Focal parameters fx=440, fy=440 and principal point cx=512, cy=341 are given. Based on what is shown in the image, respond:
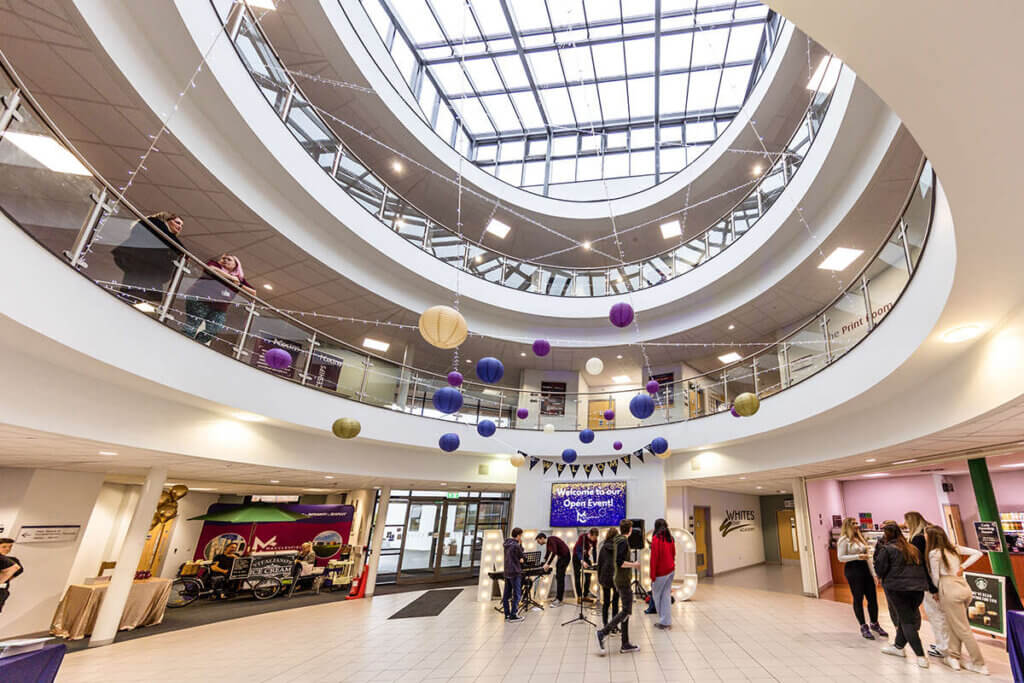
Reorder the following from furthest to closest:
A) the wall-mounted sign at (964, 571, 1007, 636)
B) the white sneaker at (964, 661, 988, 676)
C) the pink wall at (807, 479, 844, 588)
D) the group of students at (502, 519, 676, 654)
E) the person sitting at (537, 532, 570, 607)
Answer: the pink wall at (807, 479, 844, 588)
the person sitting at (537, 532, 570, 607)
the group of students at (502, 519, 676, 654)
the wall-mounted sign at (964, 571, 1007, 636)
the white sneaker at (964, 661, 988, 676)

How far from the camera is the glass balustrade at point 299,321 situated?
3.25 meters

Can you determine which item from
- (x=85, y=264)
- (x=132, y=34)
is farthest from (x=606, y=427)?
(x=132, y=34)

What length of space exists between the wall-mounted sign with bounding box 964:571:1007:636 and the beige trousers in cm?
87

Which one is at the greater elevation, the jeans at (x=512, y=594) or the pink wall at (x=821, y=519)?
→ the pink wall at (x=821, y=519)

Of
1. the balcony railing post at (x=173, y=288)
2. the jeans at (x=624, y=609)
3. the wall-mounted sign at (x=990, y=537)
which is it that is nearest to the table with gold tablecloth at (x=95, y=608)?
the balcony railing post at (x=173, y=288)

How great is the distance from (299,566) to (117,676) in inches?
218

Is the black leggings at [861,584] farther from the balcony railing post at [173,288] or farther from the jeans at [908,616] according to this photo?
the balcony railing post at [173,288]

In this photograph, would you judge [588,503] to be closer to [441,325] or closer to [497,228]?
[441,325]

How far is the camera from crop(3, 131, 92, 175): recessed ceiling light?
118 inches

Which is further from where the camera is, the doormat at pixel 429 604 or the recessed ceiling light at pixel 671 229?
the recessed ceiling light at pixel 671 229

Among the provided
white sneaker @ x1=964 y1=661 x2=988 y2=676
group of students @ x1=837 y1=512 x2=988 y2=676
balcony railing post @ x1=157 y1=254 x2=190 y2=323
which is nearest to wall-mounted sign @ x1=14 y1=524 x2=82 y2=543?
balcony railing post @ x1=157 y1=254 x2=190 y2=323

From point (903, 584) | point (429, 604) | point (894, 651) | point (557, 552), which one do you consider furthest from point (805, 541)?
point (429, 604)

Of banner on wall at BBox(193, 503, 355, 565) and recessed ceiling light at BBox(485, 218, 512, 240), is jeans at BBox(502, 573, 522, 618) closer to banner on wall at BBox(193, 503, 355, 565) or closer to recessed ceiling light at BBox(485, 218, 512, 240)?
banner on wall at BBox(193, 503, 355, 565)

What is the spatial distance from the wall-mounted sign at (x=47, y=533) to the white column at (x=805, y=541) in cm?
1355
